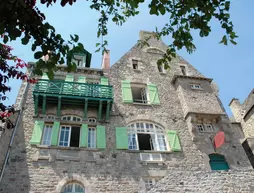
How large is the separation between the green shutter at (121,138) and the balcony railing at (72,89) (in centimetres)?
178

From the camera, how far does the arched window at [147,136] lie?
11.7 metres

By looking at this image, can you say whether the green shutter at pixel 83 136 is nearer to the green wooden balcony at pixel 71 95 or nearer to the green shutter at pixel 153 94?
the green wooden balcony at pixel 71 95

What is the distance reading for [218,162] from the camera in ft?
38.3

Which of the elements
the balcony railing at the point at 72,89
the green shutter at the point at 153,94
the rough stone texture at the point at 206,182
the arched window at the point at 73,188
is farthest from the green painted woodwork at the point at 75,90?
the rough stone texture at the point at 206,182

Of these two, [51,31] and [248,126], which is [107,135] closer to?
[51,31]

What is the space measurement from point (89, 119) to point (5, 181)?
4.56 metres

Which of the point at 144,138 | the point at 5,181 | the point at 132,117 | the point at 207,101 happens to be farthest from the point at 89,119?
the point at 207,101

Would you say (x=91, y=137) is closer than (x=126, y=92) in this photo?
Yes

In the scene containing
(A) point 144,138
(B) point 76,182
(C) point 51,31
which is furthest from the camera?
(A) point 144,138

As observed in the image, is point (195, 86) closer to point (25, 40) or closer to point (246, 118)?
point (246, 118)

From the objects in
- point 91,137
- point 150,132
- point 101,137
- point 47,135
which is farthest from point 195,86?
point 47,135

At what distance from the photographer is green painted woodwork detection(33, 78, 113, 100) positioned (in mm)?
11883

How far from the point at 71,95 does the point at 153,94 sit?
4.85 m

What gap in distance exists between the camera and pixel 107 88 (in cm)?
1274
